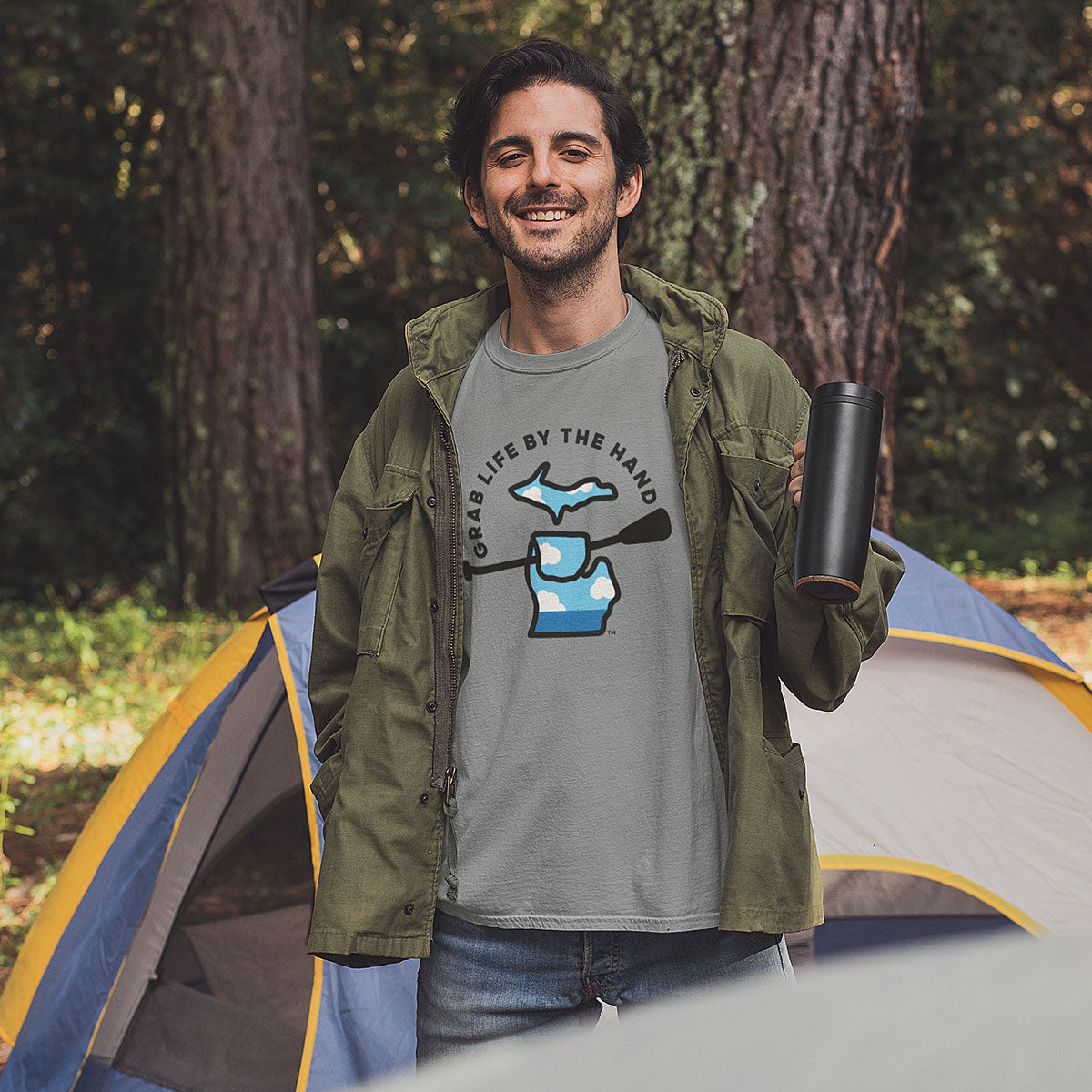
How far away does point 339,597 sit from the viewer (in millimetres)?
1857

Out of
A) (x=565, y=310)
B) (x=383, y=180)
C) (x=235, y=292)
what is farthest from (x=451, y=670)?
(x=383, y=180)

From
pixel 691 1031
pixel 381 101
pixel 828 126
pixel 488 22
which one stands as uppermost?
pixel 488 22

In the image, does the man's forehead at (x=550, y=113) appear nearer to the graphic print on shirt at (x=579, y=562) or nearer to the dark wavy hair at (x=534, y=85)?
the dark wavy hair at (x=534, y=85)

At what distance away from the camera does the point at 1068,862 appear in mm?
2838

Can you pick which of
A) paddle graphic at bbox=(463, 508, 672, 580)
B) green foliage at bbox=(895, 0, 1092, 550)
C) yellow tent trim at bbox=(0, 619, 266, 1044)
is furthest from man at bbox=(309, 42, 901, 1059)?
green foliage at bbox=(895, 0, 1092, 550)

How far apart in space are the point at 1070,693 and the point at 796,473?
1.45 metres

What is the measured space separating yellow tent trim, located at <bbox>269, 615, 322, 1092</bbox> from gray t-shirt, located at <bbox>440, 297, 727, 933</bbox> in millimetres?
1071

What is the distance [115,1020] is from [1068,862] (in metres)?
2.22

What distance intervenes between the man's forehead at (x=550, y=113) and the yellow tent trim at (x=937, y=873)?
191 centimetres

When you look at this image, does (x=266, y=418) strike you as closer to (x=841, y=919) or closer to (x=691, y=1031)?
(x=841, y=919)

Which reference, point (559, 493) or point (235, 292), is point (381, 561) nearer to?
point (559, 493)

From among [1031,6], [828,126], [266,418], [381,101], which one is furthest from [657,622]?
[1031,6]

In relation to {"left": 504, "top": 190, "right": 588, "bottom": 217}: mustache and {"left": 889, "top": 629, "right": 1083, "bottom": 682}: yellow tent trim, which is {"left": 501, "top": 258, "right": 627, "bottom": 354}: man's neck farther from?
{"left": 889, "top": 629, "right": 1083, "bottom": 682}: yellow tent trim

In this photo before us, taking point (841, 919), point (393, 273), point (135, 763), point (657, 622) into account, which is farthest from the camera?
point (393, 273)
